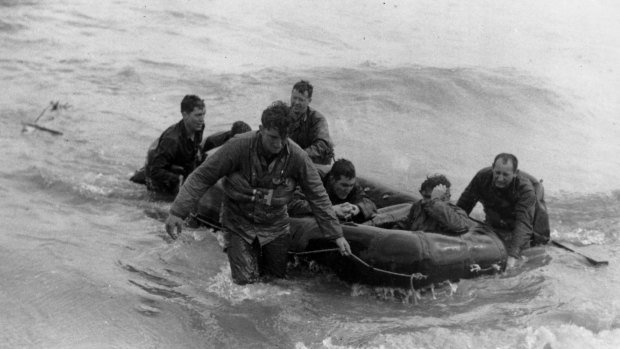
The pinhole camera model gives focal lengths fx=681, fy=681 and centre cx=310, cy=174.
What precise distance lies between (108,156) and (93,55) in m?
6.98

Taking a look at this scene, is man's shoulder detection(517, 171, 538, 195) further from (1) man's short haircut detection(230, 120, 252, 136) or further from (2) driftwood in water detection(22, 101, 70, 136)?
(2) driftwood in water detection(22, 101, 70, 136)

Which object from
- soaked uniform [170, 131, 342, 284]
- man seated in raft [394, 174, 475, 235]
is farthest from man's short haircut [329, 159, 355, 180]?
soaked uniform [170, 131, 342, 284]

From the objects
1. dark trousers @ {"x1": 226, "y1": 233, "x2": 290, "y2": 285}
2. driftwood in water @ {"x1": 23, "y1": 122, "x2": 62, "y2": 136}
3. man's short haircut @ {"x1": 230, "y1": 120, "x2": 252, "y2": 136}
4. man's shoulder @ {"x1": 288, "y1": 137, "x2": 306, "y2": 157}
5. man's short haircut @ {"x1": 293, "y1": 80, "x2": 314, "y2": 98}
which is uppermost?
man's short haircut @ {"x1": 293, "y1": 80, "x2": 314, "y2": 98}

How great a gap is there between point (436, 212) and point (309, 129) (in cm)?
226

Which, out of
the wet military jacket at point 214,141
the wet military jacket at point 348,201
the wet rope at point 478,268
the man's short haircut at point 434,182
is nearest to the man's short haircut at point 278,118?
the wet military jacket at point 348,201

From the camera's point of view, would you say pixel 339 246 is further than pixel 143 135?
No

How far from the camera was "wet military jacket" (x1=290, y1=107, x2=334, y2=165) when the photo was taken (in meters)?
7.73

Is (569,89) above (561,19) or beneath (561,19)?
beneath

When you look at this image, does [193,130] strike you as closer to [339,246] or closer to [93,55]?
[339,246]

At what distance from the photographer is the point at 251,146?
5.20m

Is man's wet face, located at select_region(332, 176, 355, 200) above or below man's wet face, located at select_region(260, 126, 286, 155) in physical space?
below

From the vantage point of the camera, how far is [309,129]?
312 inches

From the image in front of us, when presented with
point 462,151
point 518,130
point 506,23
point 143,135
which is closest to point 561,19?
point 506,23

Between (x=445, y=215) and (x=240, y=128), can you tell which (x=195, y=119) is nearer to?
(x=240, y=128)
